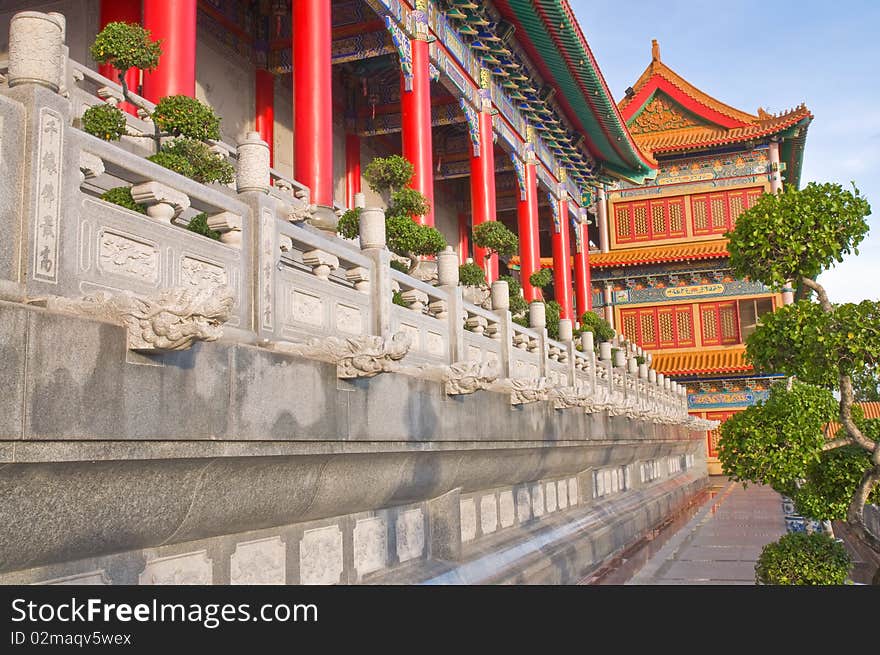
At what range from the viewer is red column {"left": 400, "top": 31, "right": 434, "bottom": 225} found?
→ 1572 centimetres

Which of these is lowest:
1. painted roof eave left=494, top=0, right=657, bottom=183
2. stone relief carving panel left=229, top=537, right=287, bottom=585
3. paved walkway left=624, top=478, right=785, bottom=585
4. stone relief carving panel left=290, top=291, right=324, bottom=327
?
paved walkway left=624, top=478, right=785, bottom=585

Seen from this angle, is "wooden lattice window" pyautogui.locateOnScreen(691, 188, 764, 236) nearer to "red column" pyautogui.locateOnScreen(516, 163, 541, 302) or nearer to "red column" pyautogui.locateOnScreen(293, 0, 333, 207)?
"red column" pyautogui.locateOnScreen(516, 163, 541, 302)

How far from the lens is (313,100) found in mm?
12227

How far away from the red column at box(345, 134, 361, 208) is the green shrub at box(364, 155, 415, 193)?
960 cm

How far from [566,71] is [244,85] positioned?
9.73m

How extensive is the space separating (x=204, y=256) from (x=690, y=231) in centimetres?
3308

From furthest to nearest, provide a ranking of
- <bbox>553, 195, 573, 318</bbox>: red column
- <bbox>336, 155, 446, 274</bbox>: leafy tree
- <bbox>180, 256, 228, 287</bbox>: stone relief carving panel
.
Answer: <bbox>553, 195, 573, 318</bbox>: red column, <bbox>336, 155, 446, 274</bbox>: leafy tree, <bbox>180, 256, 228, 287</bbox>: stone relief carving panel

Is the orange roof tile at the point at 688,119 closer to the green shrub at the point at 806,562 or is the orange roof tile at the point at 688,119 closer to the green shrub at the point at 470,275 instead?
the green shrub at the point at 470,275

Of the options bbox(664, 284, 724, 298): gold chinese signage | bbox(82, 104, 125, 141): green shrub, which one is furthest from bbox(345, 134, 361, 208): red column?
bbox(664, 284, 724, 298): gold chinese signage

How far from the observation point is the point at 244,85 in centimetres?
1755

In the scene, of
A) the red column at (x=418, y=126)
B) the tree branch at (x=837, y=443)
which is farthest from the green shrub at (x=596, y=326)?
the tree branch at (x=837, y=443)

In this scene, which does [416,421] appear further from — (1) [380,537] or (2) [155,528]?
(2) [155,528]

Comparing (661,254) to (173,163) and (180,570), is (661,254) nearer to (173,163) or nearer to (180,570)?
(173,163)
